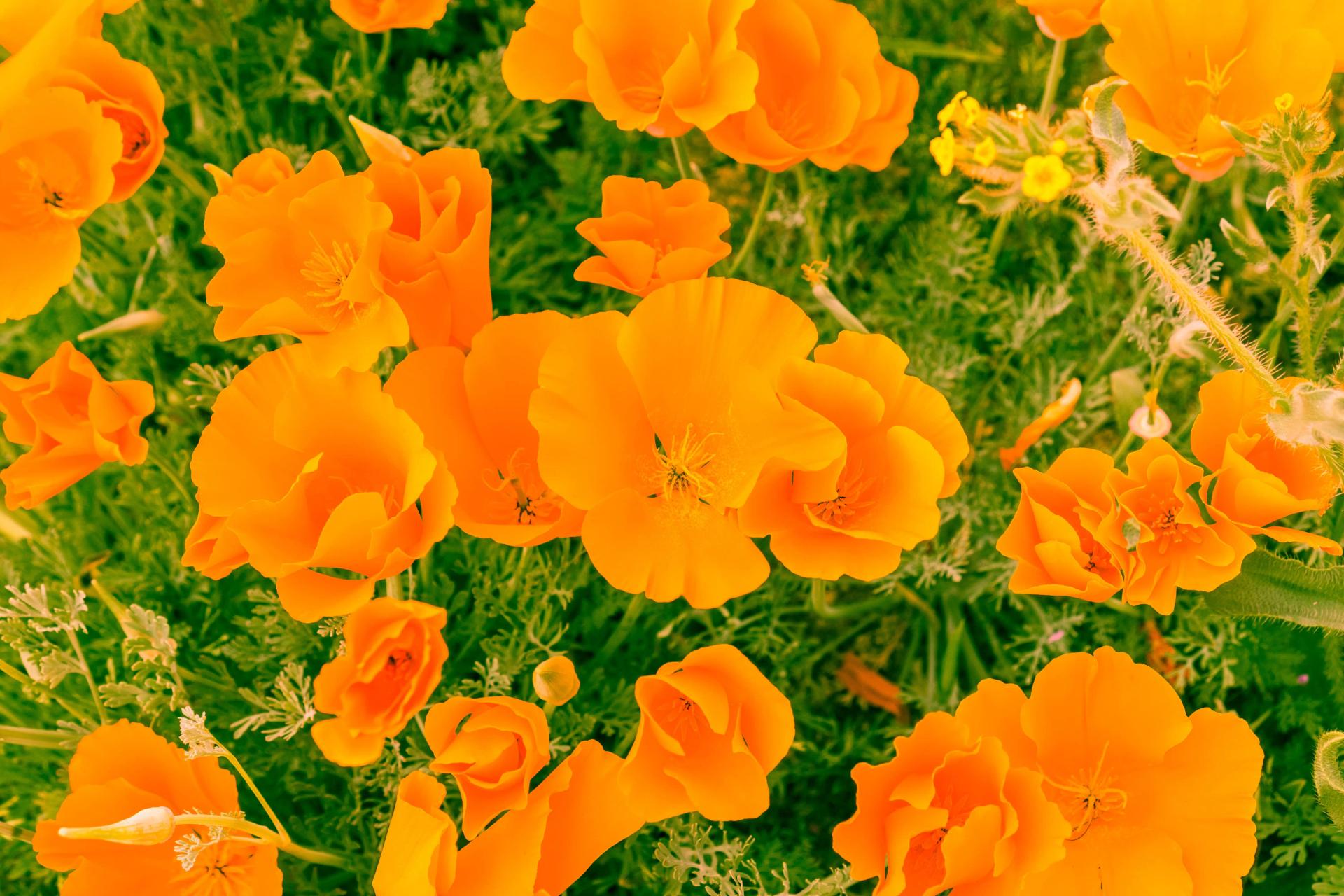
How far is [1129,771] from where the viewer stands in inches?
56.9

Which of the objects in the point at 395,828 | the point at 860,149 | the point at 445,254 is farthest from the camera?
the point at 860,149

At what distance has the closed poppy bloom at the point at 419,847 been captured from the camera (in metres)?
1.19

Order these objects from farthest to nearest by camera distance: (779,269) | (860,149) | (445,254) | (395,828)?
(779,269) → (860,149) → (445,254) → (395,828)

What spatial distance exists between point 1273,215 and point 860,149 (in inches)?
42.6

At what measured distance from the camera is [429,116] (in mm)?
2215

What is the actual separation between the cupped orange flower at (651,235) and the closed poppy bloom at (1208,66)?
58 centimetres

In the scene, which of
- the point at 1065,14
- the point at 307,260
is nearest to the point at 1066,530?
the point at 1065,14

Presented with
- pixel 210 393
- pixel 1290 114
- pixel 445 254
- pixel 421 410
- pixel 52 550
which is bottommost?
pixel 52 550

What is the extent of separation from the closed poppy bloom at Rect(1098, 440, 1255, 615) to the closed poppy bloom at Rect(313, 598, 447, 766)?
2.71 ft

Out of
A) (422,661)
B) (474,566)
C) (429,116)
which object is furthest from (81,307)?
(422,661)

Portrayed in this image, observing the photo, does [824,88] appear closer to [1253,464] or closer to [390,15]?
[390,15]

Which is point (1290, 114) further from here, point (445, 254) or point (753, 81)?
point (445, 254)

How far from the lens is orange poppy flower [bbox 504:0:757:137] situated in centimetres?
149

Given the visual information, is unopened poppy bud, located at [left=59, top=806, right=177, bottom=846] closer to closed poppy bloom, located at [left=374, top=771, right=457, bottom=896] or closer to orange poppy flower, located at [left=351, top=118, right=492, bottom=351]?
closed poppy bloom, located at [left=374, top=771, right=457, bottom=896]
